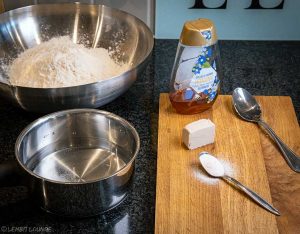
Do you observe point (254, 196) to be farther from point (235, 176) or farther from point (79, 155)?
point (79, 155)

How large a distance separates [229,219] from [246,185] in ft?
0.27

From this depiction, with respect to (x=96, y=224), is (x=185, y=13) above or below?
above

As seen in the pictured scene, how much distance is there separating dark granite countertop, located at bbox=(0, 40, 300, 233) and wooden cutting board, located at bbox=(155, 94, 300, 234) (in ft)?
0.10

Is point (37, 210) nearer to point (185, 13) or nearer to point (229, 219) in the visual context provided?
point (229, 219)

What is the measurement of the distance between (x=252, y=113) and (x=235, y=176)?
0.19 m

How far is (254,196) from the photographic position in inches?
28.0

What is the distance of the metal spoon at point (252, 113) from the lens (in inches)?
31.2

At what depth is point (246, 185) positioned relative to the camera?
0.74 metres

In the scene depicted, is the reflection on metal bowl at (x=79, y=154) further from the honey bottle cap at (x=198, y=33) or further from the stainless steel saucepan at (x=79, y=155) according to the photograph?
the honey bottle cap at (x=198, y=33)

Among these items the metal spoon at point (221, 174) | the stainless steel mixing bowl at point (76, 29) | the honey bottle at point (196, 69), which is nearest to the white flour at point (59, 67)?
the stainless steel mixing bowl at point (76, 29)

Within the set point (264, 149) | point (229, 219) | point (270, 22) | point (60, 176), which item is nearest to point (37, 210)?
point (60, 176)

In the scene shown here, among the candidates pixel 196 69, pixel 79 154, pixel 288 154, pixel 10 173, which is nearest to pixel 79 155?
pixel 79 154

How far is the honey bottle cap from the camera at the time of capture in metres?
0.80

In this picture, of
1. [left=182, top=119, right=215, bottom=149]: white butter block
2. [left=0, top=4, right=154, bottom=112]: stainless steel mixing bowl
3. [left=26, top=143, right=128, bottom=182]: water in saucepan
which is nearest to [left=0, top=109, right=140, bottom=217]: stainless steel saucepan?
[left=26, top=143, right=128, bottom=182]: water in saucepan
